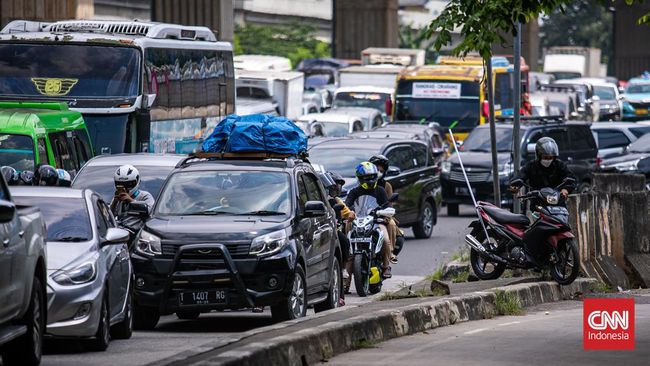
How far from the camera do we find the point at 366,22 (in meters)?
71.1

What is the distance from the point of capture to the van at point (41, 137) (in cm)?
1942

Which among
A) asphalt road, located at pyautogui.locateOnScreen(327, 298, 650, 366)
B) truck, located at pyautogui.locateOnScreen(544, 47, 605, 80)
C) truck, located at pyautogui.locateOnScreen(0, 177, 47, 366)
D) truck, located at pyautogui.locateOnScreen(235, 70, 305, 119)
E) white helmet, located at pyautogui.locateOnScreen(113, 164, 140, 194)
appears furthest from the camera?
truck, located at pyautogui.locateOnScreen(544, 47, 605, 80)

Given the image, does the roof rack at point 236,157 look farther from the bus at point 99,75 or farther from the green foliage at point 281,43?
the green foliage at point 281,43

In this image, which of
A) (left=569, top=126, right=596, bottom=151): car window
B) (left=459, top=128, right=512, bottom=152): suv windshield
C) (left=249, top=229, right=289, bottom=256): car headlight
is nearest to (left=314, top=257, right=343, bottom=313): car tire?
(left=249, top=229, right=289, bottom=256): car headlight

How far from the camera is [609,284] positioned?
19.8 meters

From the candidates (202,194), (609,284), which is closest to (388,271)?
(609,284)

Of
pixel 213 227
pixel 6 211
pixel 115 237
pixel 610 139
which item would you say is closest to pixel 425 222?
pixel 610 139

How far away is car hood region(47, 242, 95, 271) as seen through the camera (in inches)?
476

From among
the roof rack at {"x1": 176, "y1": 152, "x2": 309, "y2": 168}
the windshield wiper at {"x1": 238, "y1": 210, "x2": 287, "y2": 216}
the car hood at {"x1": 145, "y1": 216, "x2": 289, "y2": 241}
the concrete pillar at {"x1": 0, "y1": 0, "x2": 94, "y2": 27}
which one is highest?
the concrete pillar at {"x1": 0, "y1": 0, "x2": 94, "y2": 27}

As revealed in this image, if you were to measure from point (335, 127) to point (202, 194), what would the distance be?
25.7m

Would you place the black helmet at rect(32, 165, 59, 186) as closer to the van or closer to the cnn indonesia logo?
the van

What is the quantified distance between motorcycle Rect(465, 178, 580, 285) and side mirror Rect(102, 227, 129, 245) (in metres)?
6.73

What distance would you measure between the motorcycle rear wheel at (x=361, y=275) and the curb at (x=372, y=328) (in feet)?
6.46

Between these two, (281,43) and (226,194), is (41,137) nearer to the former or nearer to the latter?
(226,194)
